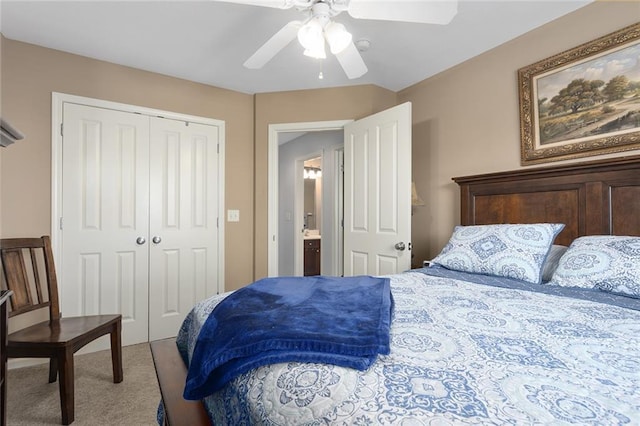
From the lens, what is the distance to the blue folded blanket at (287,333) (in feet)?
2.49

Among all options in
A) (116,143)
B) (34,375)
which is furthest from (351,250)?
(34,375)

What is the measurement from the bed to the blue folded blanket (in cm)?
3

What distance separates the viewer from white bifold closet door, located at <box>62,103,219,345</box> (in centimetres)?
260

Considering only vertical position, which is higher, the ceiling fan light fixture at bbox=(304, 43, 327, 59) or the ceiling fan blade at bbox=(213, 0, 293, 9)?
the ceiling fan blade at bbox=(213, 0, 293, 9)

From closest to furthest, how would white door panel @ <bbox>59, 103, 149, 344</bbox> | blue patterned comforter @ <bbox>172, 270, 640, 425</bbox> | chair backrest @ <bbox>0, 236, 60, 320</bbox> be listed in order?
blue patterned comforter @ <bbox>172, 270, 640, 425</bbox>, chair backrest @ <bbox>0, 236, 60, 320</bbox>, white door panel @ <bbox>59, 103, 149, 344</bbox>

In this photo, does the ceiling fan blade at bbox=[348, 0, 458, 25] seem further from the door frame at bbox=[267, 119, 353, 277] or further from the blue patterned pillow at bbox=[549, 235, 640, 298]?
the door frame at bbox=[267, 119, 353, 277]

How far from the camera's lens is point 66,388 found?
1.69 m

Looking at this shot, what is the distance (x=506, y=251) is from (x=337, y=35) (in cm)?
145

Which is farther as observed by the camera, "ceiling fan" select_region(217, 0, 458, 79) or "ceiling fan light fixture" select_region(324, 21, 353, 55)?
"ceiling fan light fixture" select_region(324, 21, 353, 55)

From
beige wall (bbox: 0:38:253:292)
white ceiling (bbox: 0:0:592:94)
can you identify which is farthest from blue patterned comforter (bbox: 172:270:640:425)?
beige wall (bbox: 0:38:253:292)

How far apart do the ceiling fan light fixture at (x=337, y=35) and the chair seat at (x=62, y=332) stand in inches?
81.8

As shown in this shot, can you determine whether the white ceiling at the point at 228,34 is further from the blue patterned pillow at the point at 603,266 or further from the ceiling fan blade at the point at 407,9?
the blue patterned pillow at the point at 603,266

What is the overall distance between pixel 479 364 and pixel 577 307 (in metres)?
0.78

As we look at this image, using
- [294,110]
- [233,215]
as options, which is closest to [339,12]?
[294,110]
